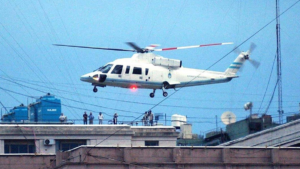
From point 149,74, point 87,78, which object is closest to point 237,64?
point 149,74

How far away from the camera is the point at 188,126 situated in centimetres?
9369

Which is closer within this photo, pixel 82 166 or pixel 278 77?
pixel 82 166

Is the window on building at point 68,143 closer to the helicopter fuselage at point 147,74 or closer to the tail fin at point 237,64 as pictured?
the helicopter fuselage at point 147,74

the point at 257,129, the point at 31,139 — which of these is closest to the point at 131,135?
the point at 31,139

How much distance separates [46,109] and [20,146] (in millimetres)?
8914

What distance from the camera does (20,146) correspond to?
2970 inches

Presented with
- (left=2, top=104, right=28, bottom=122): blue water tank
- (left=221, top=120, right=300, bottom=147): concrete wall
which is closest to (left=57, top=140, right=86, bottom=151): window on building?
(left=2, top=104, right=28, bottom=122): blue water tank

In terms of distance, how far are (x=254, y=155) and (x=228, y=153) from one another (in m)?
1.66

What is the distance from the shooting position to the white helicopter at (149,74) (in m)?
84.1

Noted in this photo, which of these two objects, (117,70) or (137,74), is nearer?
(117,70)

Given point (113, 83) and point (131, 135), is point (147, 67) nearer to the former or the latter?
point (113, 83)

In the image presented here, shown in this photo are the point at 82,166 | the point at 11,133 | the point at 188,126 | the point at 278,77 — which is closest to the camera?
the point at 82,166

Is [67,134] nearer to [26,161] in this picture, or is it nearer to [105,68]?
[26,161]

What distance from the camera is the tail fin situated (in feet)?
300
